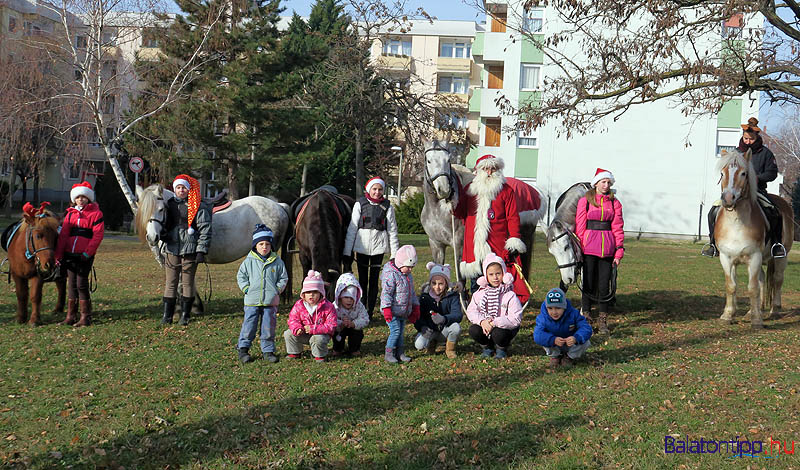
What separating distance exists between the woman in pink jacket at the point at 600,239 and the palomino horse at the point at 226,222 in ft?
14.0

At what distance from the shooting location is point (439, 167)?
8.51 metres

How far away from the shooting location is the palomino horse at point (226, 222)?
919 cm

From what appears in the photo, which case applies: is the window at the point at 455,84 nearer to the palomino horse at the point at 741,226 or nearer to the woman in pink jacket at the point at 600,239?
the palomino horse at the point at 741,226

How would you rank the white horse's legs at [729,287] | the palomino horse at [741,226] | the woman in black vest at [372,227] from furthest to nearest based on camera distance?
the white horse's legs at [729,287], the palomino horse at [741,226], the woman in black vest at [372,227]

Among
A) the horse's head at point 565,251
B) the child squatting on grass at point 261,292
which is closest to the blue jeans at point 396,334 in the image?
the child squatting on grass at point 261,292

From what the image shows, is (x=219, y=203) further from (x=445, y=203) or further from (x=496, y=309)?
(x=496, y=309)

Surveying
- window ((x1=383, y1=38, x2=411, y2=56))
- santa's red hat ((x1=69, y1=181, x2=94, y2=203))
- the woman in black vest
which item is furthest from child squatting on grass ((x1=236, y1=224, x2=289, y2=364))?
window ((x1=383, y1=38, x2=411, y2=56))

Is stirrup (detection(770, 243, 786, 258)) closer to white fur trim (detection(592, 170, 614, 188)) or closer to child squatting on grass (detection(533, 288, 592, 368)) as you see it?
white fur trim (detection(592, 170, 614, 188))

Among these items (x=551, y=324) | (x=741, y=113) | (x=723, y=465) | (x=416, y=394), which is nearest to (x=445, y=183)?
(x=551, y=324)

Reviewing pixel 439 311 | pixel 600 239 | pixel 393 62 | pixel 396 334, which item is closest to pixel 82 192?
pixel 396 334

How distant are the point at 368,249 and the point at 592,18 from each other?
4.75 m

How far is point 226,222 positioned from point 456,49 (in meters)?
49.4

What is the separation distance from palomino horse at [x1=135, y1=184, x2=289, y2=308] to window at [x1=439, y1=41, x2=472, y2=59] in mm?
47957

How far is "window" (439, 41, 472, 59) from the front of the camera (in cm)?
5697
